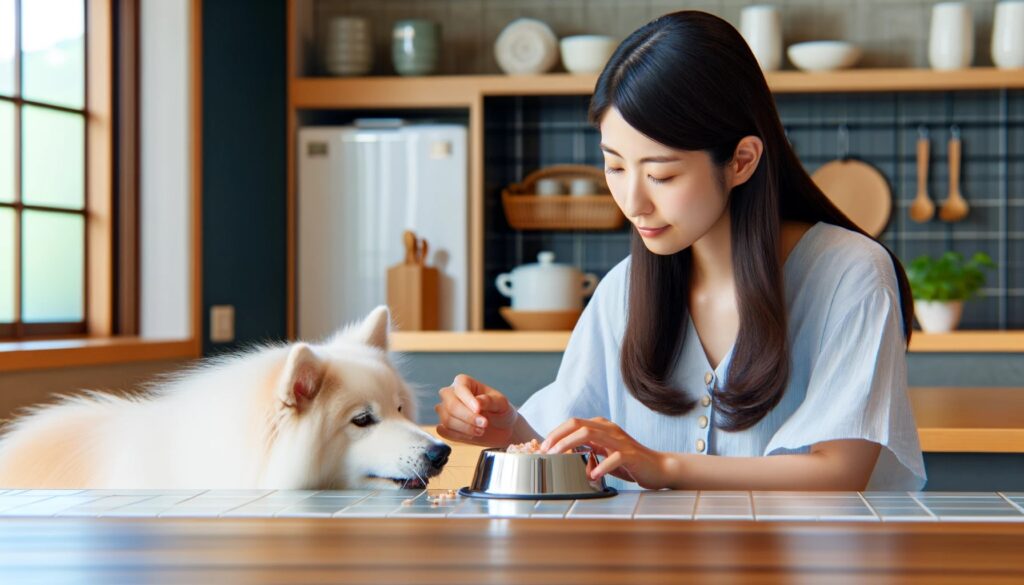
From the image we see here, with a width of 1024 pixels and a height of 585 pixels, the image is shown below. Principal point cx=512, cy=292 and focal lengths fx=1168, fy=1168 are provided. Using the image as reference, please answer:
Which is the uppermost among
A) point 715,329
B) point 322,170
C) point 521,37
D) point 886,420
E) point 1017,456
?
point 521,37

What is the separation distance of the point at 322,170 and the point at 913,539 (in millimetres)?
3926

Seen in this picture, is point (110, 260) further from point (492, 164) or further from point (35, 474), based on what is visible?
point (35, 474)

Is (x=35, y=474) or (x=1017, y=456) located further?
(x=1017, y=456)

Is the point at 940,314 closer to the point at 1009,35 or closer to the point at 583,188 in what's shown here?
the point at 1009,35

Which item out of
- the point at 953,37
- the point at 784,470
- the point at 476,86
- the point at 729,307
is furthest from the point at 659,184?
the point at 953,37

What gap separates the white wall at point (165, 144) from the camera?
3.79 m

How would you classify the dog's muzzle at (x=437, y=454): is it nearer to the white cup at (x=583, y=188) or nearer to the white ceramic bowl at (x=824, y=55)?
the white cup at (x=583, y=188)

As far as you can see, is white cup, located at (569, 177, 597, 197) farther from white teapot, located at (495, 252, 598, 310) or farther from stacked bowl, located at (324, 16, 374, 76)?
stacked bowl, located at (324, 16, 374, 76)

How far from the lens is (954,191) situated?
487cm

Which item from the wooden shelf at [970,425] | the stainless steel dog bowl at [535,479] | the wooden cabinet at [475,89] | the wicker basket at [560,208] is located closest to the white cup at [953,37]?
the wooden cabinet at [475,89]

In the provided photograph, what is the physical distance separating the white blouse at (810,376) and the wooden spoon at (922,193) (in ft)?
11.4

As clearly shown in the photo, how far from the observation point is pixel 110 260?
147 inches

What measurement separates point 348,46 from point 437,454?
352 cm

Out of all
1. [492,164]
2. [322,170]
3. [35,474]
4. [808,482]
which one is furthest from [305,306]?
[808,482]
